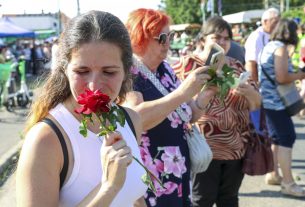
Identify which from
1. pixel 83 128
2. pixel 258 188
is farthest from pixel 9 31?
pixel 83 128

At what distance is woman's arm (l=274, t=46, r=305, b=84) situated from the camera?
4656 millimetres

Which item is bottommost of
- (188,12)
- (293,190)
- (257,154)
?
(188,12)

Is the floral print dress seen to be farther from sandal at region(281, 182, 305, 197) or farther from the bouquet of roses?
sandal at region(281, 182, 305, 197)

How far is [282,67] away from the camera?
4.68m

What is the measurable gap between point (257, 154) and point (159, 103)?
55.3 inches

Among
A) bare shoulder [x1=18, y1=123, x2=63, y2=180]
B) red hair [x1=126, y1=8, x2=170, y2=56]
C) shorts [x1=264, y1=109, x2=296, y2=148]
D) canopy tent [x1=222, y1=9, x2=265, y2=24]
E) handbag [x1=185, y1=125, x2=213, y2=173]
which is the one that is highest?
red hair [x1=126, y1=8, x2=170, y2=56]

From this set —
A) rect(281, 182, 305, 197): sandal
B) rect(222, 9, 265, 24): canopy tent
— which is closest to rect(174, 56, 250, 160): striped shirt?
rect(281, 182, 305, 197): sandal

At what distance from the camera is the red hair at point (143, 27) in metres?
2.67

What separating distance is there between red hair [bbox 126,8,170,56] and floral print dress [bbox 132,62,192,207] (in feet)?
0.48

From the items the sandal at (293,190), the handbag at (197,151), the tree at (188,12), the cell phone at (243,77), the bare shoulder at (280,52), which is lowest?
the tree at (188,12)

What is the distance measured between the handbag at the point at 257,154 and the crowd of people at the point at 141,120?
2.7 inches

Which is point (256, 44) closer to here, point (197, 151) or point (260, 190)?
point (260, 190)

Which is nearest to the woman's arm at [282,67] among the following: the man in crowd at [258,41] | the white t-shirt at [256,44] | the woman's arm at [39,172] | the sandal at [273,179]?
the sandal at [273,179]

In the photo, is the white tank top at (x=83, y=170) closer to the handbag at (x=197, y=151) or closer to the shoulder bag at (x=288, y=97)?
the handbag at (x=197, y=151)
